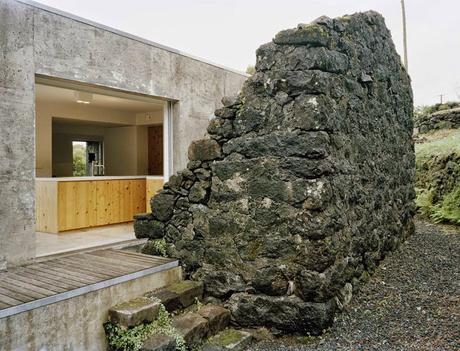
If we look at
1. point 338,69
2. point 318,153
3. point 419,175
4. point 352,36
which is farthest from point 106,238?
point 419,175

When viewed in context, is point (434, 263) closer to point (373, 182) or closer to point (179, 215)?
point (373, 182)

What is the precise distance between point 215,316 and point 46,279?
5.31 ft

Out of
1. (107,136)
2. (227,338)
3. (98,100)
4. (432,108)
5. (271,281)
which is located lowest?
(227,338)

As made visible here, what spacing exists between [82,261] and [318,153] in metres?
2.77

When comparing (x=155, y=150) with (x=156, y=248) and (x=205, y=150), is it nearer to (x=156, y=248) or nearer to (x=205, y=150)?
(x=156, y=248)

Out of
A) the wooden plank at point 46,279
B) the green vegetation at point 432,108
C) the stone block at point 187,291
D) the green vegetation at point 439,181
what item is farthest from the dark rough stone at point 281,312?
the green vegetation at point 432,108

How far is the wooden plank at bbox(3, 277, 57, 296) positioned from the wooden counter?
9.81 ft

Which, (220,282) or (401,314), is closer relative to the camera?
(401,314)

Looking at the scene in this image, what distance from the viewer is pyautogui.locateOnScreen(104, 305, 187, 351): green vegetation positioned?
3.15 meters

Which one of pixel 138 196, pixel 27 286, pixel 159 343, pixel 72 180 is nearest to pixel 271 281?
pixel 159 343

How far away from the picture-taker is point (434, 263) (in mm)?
5449

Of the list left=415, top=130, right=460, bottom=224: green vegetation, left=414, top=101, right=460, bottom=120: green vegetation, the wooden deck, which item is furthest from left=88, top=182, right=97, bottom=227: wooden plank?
left=414, top=101, right=460, bottom=120: green vegetation

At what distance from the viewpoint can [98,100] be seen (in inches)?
318

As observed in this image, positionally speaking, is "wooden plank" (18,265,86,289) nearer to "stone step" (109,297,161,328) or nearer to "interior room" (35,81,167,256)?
"stone step" (109,297,161,328)
